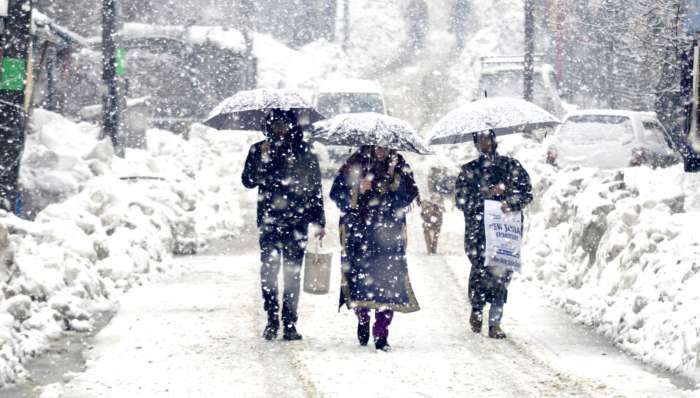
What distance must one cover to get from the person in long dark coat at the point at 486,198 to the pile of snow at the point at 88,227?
3237mm

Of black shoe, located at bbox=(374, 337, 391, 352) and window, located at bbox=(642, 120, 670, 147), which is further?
window, located at bbox=(642, 120, 670, 147)

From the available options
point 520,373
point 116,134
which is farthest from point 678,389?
point 116,134

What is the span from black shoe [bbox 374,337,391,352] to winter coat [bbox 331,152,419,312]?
0.25 meters

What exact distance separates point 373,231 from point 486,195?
1156mm

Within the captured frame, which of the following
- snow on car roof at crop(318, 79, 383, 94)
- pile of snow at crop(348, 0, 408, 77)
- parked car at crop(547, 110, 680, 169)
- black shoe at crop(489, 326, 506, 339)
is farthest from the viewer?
pile of snow at crop(348, 0, 408, 77)

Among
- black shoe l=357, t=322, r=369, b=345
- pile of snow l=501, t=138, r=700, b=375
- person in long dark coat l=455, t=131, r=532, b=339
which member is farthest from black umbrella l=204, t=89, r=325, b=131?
pile of snow l=501, t=138, r=700, b=375

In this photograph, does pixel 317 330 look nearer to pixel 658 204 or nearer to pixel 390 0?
pixel 658 204

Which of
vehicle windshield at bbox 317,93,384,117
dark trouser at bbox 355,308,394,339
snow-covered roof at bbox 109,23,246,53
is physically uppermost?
snow-covered roof at bbox 109,23,246,53

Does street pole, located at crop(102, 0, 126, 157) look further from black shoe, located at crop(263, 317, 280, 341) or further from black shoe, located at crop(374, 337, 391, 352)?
black shoe, located at crop(374, 337, 391, 352)

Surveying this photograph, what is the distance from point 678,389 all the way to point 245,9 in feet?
120

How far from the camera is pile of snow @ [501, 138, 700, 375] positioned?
7.60 meters

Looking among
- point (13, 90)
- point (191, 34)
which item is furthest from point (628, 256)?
point (191, 34)

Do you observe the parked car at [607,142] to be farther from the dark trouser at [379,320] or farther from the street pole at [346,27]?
the street pole at [346,27]

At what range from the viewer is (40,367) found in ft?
23.6
